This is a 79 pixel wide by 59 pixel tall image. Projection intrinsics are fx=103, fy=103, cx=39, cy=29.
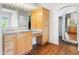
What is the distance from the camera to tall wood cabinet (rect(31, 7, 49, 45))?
6.28ft

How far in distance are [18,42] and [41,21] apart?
658 millimetres

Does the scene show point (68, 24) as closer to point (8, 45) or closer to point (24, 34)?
point (24, 34)

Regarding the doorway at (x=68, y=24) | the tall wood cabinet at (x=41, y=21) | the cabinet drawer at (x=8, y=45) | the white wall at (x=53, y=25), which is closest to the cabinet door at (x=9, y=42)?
the cabinet drawer at (x=8, y=45)

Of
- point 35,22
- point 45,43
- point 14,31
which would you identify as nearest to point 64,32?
point 45,43

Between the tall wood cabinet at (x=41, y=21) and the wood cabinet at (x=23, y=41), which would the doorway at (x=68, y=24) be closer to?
the tall wood cabinet at (x=41, y=21)

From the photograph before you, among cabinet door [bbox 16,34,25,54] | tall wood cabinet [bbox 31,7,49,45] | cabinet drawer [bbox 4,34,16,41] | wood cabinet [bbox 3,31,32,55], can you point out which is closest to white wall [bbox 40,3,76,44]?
tall wood cabinet [bbox 31,7,49,45]

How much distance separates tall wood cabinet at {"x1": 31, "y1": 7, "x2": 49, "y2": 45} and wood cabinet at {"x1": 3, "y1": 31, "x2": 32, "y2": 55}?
238mm

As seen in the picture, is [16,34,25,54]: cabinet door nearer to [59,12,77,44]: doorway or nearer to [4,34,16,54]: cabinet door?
[4,34,16,54]: cabinet door

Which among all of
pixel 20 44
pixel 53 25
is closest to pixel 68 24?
pixel 53 25

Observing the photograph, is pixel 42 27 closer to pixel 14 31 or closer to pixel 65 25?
pixel 65 25

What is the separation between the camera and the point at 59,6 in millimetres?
1791

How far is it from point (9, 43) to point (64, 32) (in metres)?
1.09
